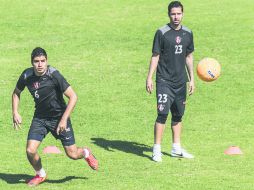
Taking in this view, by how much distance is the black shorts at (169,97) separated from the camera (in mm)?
13352

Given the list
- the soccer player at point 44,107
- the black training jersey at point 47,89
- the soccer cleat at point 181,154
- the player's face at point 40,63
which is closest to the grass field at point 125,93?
the soccer cleat at point 181,154

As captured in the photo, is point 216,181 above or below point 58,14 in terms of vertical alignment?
below

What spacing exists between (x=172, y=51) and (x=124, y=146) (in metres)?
2.49

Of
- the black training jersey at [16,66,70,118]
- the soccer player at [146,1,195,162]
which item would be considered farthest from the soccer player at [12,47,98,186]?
the soccer player at [146,1,195,162]

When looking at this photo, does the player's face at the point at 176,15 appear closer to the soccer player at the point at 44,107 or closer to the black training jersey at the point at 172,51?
the black training jersey at the point at 172,51

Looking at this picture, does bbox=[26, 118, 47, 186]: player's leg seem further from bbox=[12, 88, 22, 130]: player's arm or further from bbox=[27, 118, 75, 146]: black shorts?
bbox=[12, 88, 22, 130]: player's arm

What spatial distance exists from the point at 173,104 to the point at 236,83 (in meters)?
6.04

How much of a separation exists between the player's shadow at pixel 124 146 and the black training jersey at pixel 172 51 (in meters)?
1.64

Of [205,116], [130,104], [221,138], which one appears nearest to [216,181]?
[221,138]

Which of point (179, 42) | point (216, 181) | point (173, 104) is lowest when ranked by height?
point (216, 181)

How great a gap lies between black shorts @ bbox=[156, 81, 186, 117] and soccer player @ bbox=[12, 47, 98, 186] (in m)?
1.96

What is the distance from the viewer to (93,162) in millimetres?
12234

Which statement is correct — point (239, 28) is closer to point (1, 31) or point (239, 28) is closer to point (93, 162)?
point (1, 31)

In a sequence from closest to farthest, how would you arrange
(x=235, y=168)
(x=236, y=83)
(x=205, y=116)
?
(x=235, y=168) → (x=205, y=116) → (x=236, y=83)
